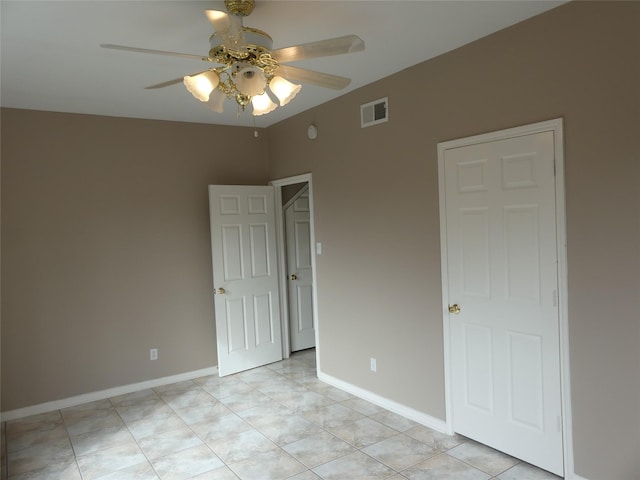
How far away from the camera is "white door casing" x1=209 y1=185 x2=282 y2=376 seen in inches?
188

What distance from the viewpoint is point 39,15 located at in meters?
2.34

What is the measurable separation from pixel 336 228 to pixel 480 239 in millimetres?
1557

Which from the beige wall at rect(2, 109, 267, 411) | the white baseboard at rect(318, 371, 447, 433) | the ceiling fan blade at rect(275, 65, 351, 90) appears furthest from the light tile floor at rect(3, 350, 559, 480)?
the ceiling fan blade at rect(275, 65, 351, 90)

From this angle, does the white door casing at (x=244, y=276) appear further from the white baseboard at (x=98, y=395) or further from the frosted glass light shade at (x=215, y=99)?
the frosted glass light shade at (x=215, y=99)

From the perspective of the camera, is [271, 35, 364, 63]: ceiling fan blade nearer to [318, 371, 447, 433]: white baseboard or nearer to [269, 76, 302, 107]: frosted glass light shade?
[269, 76, 302, 107]: frosted glass light shade

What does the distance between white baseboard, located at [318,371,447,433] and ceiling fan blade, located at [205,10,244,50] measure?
113 inches

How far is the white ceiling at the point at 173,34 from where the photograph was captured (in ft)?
7.71

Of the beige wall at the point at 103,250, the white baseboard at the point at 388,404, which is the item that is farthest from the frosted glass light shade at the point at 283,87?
the beige wall at the point at 103,250

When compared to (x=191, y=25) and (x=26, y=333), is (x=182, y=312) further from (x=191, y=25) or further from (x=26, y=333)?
(x=191, y=25)

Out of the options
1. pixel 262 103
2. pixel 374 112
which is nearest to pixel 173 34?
pixel 262 103

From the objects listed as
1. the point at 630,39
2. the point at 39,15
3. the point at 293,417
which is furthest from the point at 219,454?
the point at 630,39

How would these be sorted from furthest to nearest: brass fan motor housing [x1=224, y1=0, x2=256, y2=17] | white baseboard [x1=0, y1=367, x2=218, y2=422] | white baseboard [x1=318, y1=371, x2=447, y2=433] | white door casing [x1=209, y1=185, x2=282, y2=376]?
white door casing [x1=209, y1=185, x2=282, y2=376] < white baseboard [x1=0, y1=367, x2=218, y2=422] < white baseboard [x1=318, y1=371, x2=447, y2=433] < brass fan motor housing [x1=224, y1=0, x2=256, y2=17]

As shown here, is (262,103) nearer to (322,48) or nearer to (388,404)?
(322,48)

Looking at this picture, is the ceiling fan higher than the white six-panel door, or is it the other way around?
the ceiling fan
